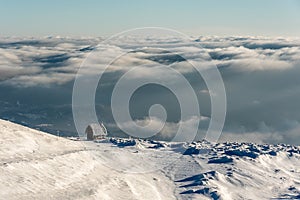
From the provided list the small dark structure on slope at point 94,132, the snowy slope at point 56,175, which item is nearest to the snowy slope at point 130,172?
the snowy slope at point 56,175

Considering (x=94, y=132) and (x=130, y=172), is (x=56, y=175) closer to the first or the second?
(x=130, y=172)

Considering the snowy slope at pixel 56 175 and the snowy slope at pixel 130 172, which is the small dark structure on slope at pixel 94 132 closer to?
the snowy slope at pixel 130 172

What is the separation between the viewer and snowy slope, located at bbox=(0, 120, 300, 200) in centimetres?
8262

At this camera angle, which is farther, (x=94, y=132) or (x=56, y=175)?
(x=94, y=132)

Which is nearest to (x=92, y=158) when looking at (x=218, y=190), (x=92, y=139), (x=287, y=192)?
(x=218, y=190)

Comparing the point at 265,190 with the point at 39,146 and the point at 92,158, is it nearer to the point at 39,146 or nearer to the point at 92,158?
the point at 92,158

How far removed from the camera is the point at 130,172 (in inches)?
4338

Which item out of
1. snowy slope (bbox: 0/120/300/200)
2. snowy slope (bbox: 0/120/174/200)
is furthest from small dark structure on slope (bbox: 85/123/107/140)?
snowy slope (bbox: 0/120/174/200)

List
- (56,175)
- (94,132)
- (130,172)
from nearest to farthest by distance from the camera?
1. (56,175)
2. (130,172)
3. (94,132)

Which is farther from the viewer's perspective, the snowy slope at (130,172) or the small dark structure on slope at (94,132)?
the small dark structure on slope at (94,132)

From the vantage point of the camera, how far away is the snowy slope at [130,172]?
8262cm

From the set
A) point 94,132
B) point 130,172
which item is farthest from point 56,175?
point 94,132

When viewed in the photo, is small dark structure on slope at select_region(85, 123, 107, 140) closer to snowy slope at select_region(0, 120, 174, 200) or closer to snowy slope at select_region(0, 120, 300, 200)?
snowy slope at select_region(0, 120, 300, 200)

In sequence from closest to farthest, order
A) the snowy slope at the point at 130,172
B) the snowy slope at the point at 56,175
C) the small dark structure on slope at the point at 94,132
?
1. the snowy slope at the point at 56,175
2. the snowy slope at the point at 130,172
3. the small dark structure on slope at the point at 94,132
